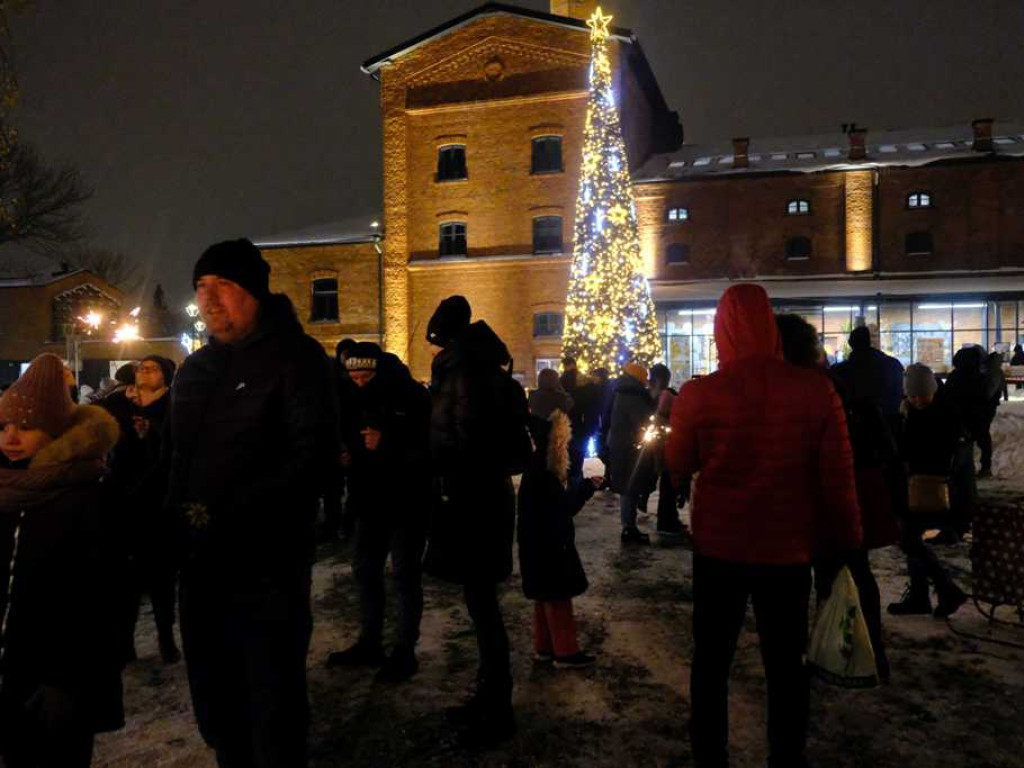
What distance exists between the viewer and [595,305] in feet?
65.4

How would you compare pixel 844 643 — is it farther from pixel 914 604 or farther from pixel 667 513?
pixel 667 513

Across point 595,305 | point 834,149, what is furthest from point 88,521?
point 834,149

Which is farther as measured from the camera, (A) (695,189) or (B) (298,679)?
(A) (695,189)

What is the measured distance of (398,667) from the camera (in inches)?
186

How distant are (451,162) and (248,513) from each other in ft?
93.9

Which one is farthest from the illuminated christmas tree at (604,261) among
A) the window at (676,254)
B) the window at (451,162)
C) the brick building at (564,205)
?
the window at (676,254)

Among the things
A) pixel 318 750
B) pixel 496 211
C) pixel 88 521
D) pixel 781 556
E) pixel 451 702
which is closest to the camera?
pixel 88 521

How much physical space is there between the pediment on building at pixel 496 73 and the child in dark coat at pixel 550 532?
86.0ft

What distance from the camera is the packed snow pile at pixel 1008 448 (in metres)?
13.4

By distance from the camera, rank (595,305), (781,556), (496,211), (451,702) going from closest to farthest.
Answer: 1. (781,556)
2. (451,702)
3. (595,305)
4. (496,211)

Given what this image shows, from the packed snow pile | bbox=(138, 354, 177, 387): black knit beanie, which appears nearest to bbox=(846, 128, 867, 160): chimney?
the packed snow pile

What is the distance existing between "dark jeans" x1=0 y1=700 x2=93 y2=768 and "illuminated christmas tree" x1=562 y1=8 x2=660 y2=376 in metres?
17.3

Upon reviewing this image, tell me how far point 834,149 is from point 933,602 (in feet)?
96.3

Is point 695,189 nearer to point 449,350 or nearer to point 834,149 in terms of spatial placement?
point 834,149
